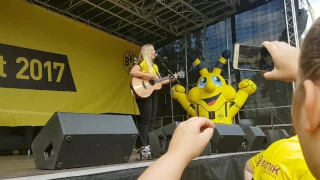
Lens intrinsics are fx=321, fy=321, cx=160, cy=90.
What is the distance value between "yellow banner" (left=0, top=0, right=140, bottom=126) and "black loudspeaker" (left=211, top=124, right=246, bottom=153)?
2.53 meters

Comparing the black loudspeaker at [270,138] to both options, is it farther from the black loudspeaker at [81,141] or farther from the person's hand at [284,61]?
the person's hand at [284,61]

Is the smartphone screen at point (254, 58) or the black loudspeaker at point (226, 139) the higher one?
the smartphone screen at point (254, 58)

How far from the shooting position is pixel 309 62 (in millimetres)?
326

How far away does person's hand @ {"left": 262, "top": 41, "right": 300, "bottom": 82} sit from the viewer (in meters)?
0.56

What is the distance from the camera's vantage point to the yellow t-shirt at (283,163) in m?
0.81

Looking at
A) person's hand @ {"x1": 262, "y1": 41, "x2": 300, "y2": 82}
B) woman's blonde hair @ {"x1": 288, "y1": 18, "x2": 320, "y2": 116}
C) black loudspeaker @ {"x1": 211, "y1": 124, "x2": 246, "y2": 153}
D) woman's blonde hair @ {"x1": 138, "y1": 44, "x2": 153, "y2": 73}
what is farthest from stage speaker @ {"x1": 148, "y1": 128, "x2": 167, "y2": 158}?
woman's blonde hair @ {"x1": 288, "y1": 18, "x2": 320, "y2": 116}

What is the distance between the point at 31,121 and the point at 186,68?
3026mm

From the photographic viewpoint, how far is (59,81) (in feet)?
15.7

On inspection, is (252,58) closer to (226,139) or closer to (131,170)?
(131,170)

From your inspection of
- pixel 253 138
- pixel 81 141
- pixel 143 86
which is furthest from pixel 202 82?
pixel 81 141

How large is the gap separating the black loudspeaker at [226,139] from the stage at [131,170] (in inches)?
6.1

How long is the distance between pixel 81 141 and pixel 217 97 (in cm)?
346

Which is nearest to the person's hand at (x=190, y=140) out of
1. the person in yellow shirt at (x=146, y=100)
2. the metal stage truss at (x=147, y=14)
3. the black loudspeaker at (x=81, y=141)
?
the black loudspeaker at (x=81, y=141)

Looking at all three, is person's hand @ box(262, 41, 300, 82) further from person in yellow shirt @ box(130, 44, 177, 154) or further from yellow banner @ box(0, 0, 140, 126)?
yellow banner @ box(0, 0, 140, 126)
